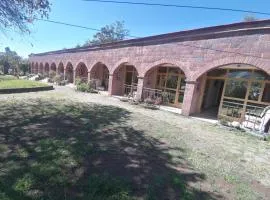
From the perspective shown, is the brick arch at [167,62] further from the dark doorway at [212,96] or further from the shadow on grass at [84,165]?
the shadow on grass at [84,165]

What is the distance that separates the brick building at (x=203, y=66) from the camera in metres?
7.80

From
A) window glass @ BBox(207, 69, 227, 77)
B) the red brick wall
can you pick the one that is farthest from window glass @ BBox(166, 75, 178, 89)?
window glass @ BBox(207, 69, 227, 77)

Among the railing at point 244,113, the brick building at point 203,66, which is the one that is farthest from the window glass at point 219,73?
the railing at point 244,113

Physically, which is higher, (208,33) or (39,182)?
(208,33)

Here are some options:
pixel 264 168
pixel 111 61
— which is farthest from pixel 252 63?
pixel 111 61

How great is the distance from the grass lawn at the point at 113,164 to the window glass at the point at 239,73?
4.22 metres

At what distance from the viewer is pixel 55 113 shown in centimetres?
738

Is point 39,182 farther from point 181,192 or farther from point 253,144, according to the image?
point 253,144

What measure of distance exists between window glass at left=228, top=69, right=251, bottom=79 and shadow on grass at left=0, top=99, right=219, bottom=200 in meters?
6.67

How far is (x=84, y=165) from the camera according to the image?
3.58 meters

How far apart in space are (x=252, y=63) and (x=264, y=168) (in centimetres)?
481

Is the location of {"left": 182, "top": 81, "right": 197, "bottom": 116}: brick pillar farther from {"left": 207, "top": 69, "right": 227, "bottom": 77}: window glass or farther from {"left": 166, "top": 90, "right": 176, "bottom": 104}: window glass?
{"left": 166, "top": 90, "right": 176, "bottom": 104}: window glass

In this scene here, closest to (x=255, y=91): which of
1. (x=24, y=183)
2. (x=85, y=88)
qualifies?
(x=24, y=183)

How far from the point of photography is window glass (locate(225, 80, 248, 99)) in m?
9.25
